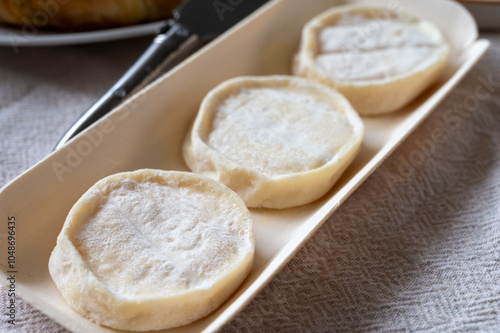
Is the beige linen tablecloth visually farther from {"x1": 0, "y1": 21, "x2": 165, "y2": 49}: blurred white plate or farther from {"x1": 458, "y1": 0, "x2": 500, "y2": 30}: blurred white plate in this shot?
{"x1": 458, "y1": 0, "x2": 500, "y2": 30}: blurred white plate

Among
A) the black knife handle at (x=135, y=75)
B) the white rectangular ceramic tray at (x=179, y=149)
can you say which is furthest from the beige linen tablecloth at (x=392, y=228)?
the black knife handle at (x=135, y=75)

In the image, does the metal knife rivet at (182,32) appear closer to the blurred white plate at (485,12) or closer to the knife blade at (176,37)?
the knife blade at (176,37)

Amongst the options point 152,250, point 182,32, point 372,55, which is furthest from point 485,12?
point 152,250

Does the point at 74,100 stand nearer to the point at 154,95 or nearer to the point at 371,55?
the point at 154,95

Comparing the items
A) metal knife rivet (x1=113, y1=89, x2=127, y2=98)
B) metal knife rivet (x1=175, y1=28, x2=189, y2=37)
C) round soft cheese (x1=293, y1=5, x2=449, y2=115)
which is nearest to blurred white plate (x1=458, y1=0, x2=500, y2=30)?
round soft cheese (x1=293, y1=5, x2=449, y2=115)

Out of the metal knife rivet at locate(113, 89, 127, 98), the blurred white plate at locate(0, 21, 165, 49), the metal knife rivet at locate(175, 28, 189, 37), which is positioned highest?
the blurred white plate at locate(0, 21, 165, 49)

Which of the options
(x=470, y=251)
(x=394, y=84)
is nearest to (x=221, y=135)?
(x=394, y=84)

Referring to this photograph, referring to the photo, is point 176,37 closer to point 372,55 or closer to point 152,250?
point 372,55
